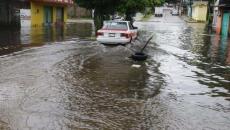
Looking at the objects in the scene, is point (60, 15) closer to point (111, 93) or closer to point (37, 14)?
point (37, 14)

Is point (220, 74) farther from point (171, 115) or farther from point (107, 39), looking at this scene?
point (107, 39)

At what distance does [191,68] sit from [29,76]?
21.7 feet

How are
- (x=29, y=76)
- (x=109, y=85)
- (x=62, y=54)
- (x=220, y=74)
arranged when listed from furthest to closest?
1. (x=62, y=54)
2. (x=220, y=74)
3. (x=29, y=76)
4. (x=109, y=85)

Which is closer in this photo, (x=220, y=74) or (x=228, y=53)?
(x=220, y=74)

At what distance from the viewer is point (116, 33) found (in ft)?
68.8

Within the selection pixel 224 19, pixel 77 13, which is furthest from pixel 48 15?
pixel 77 13

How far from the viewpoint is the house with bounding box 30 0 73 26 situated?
4241 cm

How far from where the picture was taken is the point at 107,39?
21188 millimetres

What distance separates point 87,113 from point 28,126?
1526 millimetres

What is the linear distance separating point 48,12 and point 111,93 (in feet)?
127

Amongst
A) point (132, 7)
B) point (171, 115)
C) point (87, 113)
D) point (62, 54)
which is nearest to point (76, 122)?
point (87, 113)

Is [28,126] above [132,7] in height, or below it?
below

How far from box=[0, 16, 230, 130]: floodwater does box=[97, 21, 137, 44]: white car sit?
3213mm

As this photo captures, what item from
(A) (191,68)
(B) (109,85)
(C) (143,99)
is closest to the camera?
(C) (143,99)
